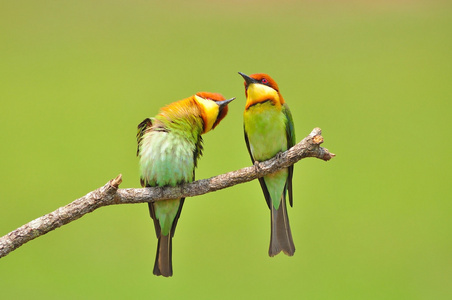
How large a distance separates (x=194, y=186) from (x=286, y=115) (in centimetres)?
50

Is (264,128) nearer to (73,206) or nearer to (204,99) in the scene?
(204,99)

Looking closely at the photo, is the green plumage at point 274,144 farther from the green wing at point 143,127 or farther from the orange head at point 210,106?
the green wing at point 143,127

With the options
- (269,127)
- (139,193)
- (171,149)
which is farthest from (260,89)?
→ (139,193)

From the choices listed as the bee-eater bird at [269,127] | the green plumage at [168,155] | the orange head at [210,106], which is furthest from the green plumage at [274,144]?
the green plumage at [168,155]

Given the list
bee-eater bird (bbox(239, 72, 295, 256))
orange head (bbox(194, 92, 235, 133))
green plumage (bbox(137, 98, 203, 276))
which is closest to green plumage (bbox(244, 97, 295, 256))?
bee-eater bird (bbox(239, 72, 295, 256))

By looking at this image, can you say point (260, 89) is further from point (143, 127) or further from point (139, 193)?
point (139, 193)

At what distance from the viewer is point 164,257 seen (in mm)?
2119

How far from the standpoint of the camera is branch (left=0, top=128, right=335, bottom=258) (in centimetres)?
177

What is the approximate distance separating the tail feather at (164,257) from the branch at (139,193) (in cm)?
25

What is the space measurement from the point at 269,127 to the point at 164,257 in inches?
27.6

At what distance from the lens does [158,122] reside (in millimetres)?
2016

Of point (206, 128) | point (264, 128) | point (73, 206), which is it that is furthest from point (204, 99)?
point (73, 206)

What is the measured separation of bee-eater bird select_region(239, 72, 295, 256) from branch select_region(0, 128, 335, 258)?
3.7 inches

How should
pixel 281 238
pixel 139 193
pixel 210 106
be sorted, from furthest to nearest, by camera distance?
1. pixel 281 238
2. pixel 210 106
3. pixel 139 193
